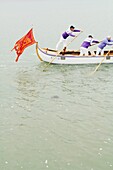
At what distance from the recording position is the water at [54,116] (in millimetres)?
14303

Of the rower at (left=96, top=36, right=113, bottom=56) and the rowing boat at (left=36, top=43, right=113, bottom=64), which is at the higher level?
the rower at (left=96, top=36, right=113, bottom=56)

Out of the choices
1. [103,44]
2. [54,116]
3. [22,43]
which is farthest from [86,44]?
[54,116]

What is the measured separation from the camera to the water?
46.9 feet

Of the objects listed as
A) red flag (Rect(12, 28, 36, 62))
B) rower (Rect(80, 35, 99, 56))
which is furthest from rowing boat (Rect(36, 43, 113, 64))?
red flag (Rect(12, 28, 36, 62))

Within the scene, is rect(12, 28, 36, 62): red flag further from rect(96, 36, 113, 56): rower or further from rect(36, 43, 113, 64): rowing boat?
rect(96, 36, 113, 56): rower

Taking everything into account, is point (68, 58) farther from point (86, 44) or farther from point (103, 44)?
point (103, 44)

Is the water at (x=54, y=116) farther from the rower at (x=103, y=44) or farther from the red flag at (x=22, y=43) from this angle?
the rower at (x=103, y=44)

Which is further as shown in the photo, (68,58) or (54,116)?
(68,58)

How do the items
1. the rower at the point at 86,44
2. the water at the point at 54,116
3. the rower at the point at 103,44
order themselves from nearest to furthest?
the water at the point at 54,116
the rower at the point at 103,44
the rower at the point at 86,44

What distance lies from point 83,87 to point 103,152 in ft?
26.9

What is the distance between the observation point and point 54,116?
18125mm

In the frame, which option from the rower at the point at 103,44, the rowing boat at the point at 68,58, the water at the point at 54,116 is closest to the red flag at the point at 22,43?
the rowing boat at the point at 68,58

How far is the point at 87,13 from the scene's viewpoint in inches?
2421

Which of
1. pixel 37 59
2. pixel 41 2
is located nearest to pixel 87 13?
pixel 41 2
